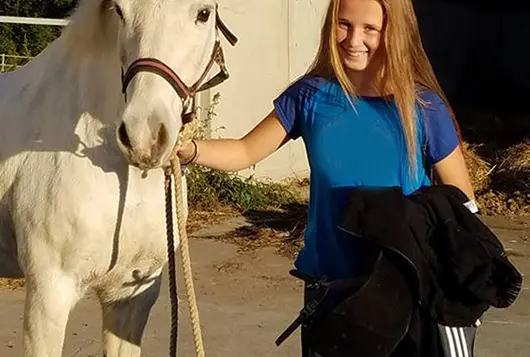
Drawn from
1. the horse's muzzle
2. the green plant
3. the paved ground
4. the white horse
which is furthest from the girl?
the green plant

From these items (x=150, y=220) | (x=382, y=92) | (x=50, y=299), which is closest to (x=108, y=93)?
(x=150, y=220)

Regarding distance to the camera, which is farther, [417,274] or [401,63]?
[401,63]

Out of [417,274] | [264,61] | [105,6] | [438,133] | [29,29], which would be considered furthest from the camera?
[29,29]

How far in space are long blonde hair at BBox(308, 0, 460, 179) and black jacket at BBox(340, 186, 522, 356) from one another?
19 centimetres

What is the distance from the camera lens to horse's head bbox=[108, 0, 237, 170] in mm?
2098

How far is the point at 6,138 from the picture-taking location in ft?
9.32

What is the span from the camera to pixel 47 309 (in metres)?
2.64

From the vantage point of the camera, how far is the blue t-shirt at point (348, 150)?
2266 millimetres

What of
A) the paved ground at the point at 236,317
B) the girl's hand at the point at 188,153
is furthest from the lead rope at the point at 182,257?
the paved ground at the point at 236,317

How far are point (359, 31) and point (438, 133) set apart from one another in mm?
305

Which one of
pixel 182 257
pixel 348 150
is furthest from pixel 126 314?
pixel 348 150

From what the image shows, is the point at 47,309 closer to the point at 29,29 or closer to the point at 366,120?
the point at 366,120

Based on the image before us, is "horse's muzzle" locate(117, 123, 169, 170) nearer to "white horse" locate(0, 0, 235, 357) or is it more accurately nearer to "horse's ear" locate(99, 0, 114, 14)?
"white horse" locate(0, 0, 235, 357)

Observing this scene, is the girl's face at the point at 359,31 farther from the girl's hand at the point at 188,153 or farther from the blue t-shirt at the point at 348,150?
the girl's hand at the point at 188,153
